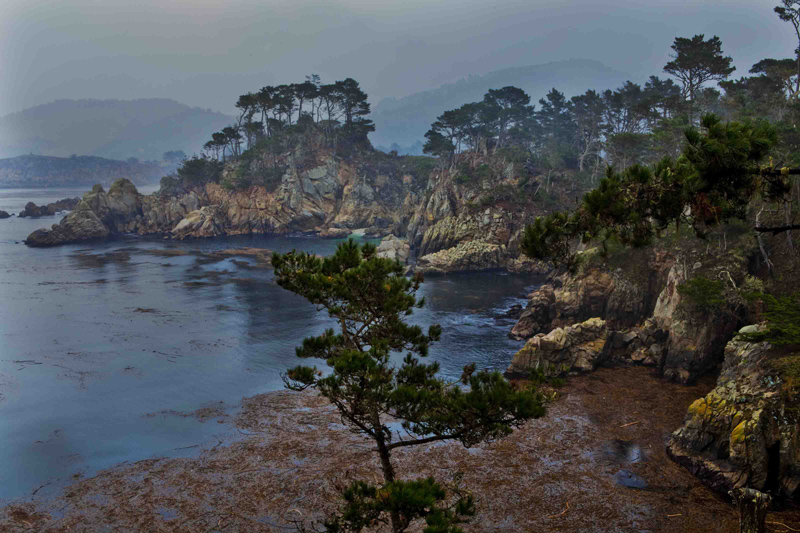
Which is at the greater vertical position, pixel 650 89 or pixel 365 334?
pixel 650 89

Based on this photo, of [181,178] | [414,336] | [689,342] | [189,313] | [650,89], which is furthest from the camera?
[181,178]

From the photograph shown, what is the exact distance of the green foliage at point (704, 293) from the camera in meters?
25.9

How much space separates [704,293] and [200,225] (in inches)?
3077

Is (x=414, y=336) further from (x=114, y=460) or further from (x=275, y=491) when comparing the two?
(x=114, y=460)

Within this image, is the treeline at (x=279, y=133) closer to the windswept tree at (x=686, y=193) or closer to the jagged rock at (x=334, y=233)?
the jagged rock at (x=334, y=233)

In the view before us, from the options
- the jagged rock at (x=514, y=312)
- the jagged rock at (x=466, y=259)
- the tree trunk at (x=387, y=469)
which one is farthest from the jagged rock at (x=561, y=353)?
the jagged rock at (x=466, y=259)

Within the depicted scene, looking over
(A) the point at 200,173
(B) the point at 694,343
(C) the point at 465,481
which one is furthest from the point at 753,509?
(A) the point at 200,173

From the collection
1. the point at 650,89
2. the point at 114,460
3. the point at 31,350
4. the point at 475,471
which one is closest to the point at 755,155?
the point at 475,471

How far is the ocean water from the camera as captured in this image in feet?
73.3

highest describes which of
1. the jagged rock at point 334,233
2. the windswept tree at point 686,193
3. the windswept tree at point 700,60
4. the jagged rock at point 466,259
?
the windswept tree at point 700,60

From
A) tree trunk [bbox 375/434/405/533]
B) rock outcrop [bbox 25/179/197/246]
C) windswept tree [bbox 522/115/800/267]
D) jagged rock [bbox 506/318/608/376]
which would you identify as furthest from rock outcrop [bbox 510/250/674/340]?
rock outcrop [bbox 25/179/197/246]

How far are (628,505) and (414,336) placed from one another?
31.2 ft

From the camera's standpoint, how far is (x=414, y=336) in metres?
12.2

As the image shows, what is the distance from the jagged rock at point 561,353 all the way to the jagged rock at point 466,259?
30699 millimetres
